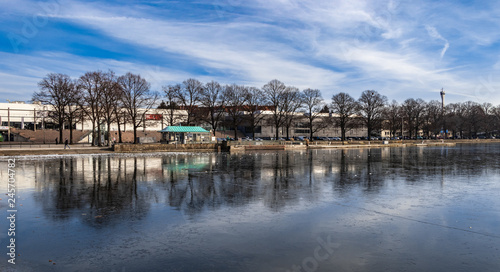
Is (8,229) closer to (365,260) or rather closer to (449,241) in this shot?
(365,260)

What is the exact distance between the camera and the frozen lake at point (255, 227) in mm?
7820

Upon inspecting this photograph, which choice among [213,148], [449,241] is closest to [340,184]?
[449,241]

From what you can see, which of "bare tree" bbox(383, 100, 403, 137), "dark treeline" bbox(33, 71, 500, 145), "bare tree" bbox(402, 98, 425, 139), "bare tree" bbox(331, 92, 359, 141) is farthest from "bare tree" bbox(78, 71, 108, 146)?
"bare tree" bbox(402, 98, 425, 139)

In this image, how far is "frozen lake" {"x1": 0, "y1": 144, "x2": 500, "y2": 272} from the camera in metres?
7.82

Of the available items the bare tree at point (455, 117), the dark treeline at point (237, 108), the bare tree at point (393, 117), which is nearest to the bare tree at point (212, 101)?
the dark treeline at point (237, 108)

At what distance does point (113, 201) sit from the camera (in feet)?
47.4

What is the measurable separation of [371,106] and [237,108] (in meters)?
37.1

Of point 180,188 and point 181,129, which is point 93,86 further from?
point 180,188

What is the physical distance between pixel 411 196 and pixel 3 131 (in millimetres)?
86957

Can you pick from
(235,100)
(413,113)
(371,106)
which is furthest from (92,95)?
(413,113)

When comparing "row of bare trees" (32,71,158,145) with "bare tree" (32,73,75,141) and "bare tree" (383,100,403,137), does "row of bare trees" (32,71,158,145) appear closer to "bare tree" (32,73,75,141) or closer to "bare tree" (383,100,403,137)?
"bare tree" (32,73,75,141)

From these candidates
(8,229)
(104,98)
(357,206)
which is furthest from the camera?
(104,98)

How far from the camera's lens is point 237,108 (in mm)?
79625

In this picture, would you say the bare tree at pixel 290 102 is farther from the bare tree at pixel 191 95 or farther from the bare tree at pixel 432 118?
the bare tree at pixel 432 118
